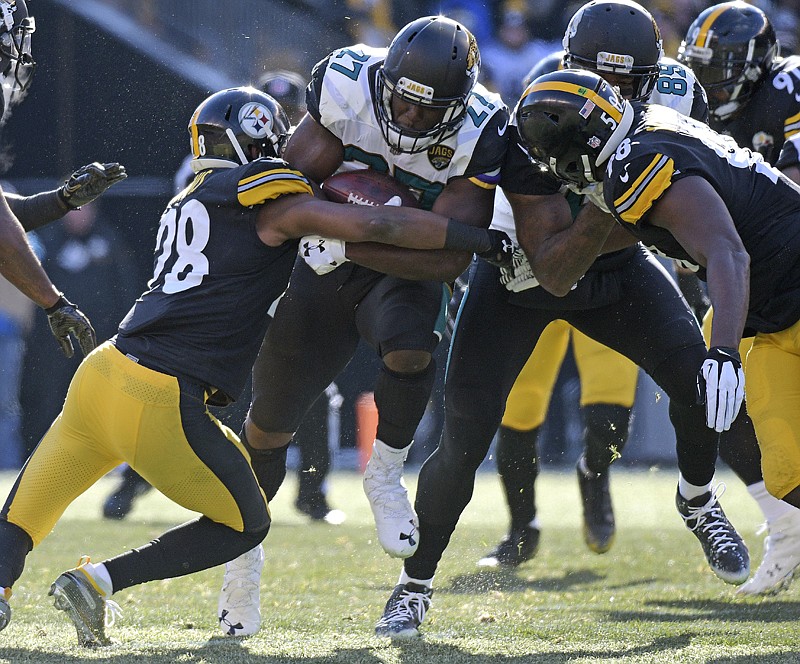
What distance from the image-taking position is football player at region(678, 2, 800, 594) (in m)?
4.39

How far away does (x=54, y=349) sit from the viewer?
303 inches

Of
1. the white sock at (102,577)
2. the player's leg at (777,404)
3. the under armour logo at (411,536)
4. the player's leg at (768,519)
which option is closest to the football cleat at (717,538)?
the player's leg at (768,519)

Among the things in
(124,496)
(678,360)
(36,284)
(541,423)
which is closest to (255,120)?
(36,284)

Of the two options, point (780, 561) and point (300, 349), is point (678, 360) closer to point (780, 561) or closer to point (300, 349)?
point (780, 561)

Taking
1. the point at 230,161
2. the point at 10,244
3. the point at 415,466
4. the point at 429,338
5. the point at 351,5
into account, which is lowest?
the point at 415,466

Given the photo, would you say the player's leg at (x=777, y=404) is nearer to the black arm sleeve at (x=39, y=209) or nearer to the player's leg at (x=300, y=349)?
the player's leg at (x=300, y=349)

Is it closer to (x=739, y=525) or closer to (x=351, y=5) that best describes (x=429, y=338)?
(x=739, y=525)

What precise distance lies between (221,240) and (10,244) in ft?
2.36

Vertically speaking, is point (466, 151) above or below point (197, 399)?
above

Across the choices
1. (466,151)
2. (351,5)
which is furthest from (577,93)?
(351,5)

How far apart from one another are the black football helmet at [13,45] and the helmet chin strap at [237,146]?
3.21 ft

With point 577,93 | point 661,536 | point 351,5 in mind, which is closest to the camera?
point 577,93

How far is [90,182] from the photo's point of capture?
12.8 feet

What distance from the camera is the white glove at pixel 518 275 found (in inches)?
142
